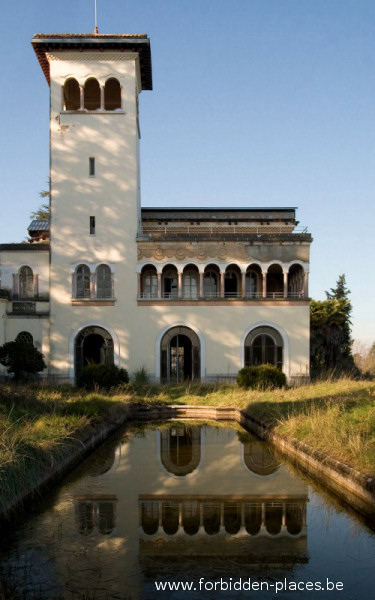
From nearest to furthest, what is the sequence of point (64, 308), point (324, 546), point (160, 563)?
point (160, 563)
point (324, 546)
point (64, 308)

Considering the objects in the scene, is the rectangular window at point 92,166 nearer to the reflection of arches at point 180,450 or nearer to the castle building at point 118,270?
the castle building at point 118,270

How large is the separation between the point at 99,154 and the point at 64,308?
8.60m

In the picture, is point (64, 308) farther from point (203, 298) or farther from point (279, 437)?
point (279, 437)

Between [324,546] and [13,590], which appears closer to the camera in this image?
[13,590]

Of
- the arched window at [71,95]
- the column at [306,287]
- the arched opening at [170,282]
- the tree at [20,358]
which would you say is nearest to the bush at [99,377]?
the tree at [20,358]

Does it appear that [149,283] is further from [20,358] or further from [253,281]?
[20,358]

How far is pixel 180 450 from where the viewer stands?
14.4 meters

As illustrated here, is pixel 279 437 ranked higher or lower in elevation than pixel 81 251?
lower

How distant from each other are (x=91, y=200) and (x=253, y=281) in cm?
998

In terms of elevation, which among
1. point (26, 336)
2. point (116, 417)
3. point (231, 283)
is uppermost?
point (231, 283)

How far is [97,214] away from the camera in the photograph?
31375 mm

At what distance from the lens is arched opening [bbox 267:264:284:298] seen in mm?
32594

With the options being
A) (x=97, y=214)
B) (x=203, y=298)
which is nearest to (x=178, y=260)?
(x=203, y=298)

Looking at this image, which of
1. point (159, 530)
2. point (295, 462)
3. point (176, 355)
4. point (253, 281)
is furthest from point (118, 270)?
point (159, 530)
